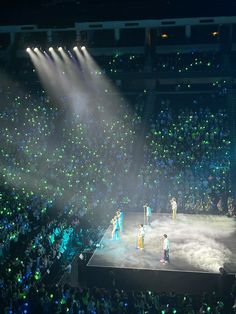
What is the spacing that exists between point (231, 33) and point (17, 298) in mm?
26172

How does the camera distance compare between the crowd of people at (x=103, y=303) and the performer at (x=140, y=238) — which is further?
the performer at (x=140, y=238)

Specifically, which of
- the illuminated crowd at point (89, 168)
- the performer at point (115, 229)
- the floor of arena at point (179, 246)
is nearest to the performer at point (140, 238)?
the floor of arena at point (179, 246)

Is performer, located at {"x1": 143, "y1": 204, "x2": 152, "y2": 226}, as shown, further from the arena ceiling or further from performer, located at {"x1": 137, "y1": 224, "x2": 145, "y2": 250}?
the arena ceiling

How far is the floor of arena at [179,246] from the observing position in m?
15.1

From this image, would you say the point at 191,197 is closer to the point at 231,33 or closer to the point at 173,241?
the point at 173,241

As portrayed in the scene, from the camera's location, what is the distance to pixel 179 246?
16.9m

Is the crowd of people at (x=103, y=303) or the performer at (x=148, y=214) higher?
the performer at (x=148, y=214)

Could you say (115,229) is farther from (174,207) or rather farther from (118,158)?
(118,158)

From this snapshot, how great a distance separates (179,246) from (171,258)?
134 centimetres

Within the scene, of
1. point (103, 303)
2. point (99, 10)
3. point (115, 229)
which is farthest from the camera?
point (99, 10)

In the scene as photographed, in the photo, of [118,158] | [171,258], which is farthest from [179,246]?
[118,158]

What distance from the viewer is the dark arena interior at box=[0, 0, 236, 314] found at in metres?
14.5

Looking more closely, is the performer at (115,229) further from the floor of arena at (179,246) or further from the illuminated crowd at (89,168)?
the illuminated crowd at (89,168)

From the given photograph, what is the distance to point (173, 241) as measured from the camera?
57.4ft
